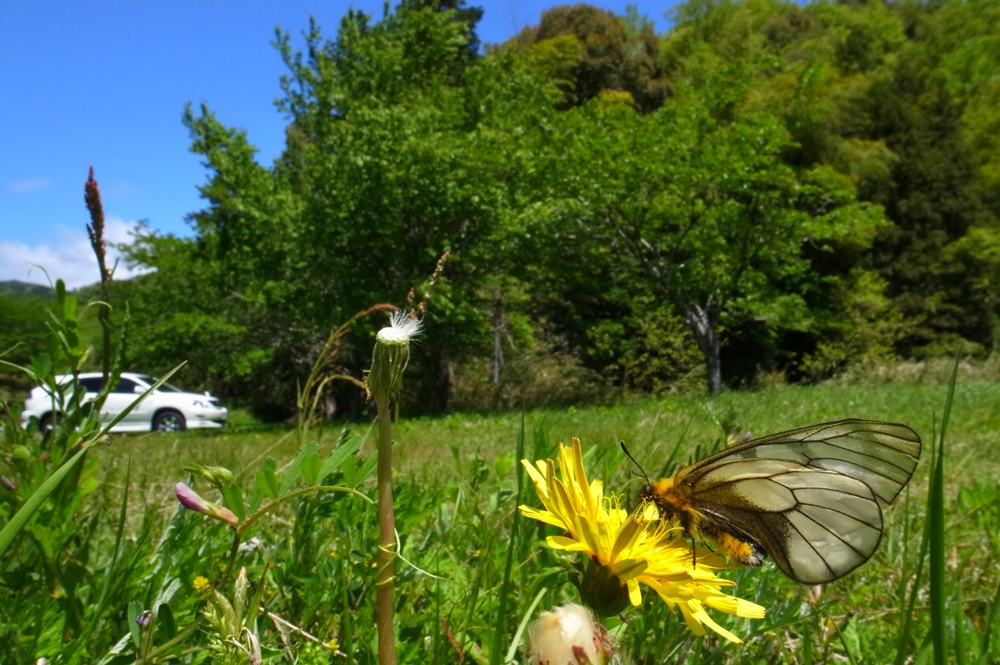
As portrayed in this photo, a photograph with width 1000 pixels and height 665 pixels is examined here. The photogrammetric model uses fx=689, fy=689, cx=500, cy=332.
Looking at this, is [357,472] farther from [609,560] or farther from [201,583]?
[201,583]

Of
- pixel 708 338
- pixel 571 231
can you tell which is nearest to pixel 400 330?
pixel 571 231

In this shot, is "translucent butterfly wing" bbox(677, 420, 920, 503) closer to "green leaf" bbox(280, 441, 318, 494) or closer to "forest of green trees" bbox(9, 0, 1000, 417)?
"green leaf" bbox(280, 441, 318, 494)

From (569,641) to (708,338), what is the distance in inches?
579

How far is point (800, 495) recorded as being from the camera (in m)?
0.81

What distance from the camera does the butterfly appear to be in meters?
0.74

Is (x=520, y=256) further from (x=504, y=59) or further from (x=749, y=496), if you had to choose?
(x=749, y=496)

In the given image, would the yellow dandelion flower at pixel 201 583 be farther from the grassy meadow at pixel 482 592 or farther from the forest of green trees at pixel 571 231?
the forest of green trees at pixel 571 231

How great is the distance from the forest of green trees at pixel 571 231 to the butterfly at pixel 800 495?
859 cm

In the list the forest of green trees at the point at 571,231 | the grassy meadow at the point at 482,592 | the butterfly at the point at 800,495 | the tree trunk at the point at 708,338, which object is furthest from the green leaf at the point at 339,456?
the tree trunk at the point at 708,338

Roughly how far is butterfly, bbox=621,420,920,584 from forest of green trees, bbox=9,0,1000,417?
8592mm

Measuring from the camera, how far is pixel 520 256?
47.2 feet

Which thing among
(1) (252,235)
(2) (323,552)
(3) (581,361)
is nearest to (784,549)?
(2) (323,552)

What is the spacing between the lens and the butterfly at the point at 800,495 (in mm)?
742

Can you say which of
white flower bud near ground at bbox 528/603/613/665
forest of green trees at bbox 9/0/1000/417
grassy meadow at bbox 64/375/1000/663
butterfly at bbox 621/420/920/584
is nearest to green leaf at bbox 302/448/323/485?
grassy meadow at bbox 64/375/1000/663
